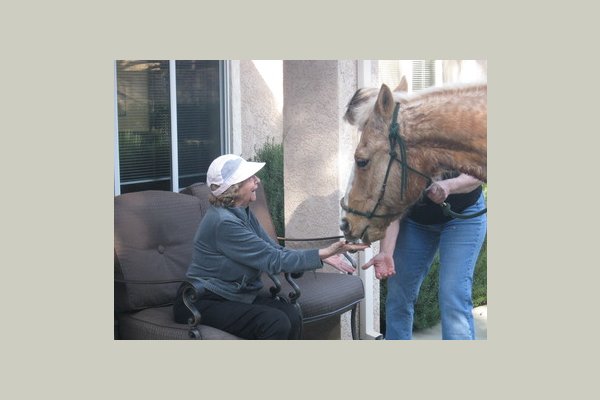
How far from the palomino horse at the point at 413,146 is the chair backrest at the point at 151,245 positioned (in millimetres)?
1107

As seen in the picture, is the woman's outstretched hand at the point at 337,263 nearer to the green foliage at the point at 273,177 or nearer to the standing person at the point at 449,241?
the standing person at the point at 449,241

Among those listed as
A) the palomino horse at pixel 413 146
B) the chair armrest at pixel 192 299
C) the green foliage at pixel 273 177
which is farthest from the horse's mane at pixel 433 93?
the chair armrest at pixel 192 299

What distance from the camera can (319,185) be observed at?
5.28 meters

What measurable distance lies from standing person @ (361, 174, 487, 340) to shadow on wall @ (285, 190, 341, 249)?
0.52 m

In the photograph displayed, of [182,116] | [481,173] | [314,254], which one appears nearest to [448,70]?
[481,173]

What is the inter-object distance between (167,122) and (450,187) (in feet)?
5.70

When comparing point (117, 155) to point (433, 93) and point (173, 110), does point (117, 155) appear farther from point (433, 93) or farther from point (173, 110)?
point (433, 93)

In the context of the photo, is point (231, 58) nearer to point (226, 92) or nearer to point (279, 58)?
point (279, 58)

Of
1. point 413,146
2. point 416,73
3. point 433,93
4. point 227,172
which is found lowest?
point 227,172

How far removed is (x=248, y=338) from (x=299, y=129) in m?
1.45

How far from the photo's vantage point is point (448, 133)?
454cm

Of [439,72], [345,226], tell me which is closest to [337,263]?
[345,226]

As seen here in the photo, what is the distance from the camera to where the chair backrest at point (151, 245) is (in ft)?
15.9

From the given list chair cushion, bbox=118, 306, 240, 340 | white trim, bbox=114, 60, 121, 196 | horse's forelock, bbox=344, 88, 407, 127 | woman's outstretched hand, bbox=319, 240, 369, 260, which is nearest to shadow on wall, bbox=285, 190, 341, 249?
horse's forelock, bbox=344, 88, 407, 127
